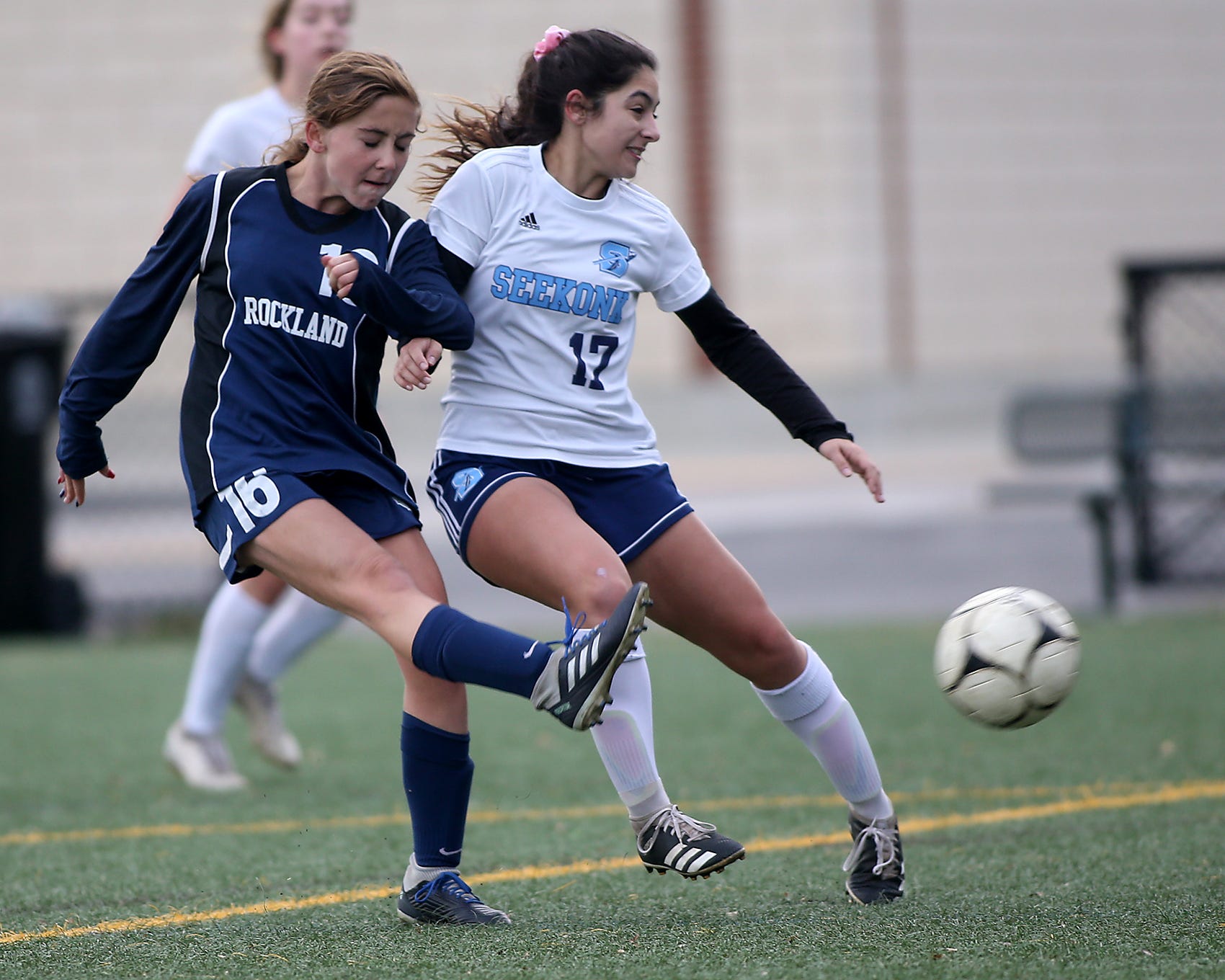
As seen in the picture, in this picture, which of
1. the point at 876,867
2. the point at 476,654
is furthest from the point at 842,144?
the point at 476,654

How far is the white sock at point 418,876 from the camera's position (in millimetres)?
3521

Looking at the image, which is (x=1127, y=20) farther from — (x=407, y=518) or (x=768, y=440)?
(x=407, y=518)

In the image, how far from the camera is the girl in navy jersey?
10.8 ft

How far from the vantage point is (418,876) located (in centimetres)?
353

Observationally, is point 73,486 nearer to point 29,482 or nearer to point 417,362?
point 417,362

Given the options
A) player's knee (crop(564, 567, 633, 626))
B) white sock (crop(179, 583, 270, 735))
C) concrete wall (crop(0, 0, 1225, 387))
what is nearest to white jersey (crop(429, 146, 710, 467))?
player's knee (crop(564, 567, 633, 626))

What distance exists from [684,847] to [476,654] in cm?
61

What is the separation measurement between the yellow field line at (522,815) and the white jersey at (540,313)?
1.70m

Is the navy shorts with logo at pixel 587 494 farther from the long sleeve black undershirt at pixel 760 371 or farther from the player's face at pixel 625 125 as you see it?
the player's face at pixel 625 125

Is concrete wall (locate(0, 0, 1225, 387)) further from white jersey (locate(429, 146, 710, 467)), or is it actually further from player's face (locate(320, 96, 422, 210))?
player's face (locate(320, 96, 422, 210))

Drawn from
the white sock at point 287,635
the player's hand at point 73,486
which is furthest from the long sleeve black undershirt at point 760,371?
the white sock at point 287,635

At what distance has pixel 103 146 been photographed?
2161 cm

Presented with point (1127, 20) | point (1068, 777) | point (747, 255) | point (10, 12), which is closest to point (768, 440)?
point (747, 255)

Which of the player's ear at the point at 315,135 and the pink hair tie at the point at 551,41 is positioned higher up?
the pink hair tie at the point at 551,41
